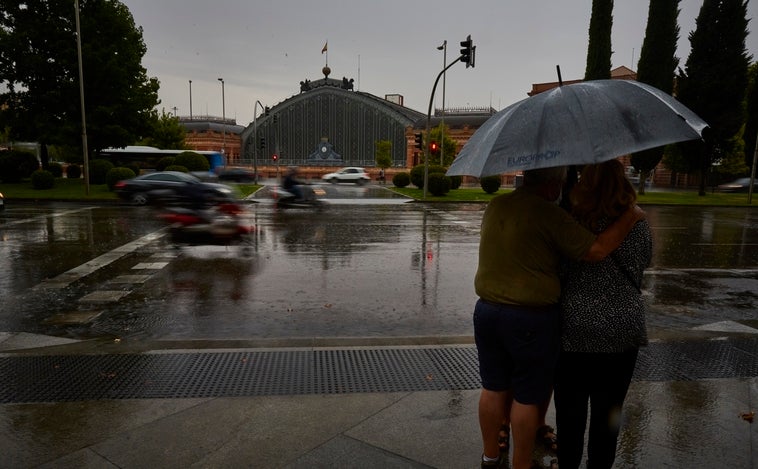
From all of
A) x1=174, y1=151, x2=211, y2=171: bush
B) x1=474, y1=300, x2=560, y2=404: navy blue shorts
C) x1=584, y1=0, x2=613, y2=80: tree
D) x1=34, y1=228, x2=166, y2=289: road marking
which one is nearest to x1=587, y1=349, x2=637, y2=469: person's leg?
x1=474, y1=300, x2=560, y2=404: navy blue shorts

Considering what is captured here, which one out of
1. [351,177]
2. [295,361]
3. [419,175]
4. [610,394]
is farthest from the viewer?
[351,177]

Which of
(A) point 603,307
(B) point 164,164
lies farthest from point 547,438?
(B) point 164,164

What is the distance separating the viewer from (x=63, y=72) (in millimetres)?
32188

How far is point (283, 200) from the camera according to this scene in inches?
890

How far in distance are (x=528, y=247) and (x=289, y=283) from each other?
6112 millimetres

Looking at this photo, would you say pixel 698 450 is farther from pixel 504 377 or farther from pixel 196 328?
pixel 196 328

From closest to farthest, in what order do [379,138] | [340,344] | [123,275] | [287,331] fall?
[340,344]
[287,331]
[123,275]
[379,138]

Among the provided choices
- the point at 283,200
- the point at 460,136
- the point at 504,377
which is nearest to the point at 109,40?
the point at 283,200

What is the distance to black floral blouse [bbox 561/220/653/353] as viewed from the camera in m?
2.49

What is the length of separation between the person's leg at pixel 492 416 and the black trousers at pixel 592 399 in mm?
290

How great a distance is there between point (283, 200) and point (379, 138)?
73.7 m

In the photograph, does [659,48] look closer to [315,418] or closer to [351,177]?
[351,177]

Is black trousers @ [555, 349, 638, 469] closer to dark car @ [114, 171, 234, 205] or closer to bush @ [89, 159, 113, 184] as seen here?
dark car @ [114, 171, 234, 205]

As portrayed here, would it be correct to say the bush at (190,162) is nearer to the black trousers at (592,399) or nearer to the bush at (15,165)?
the bush at (15,165)
